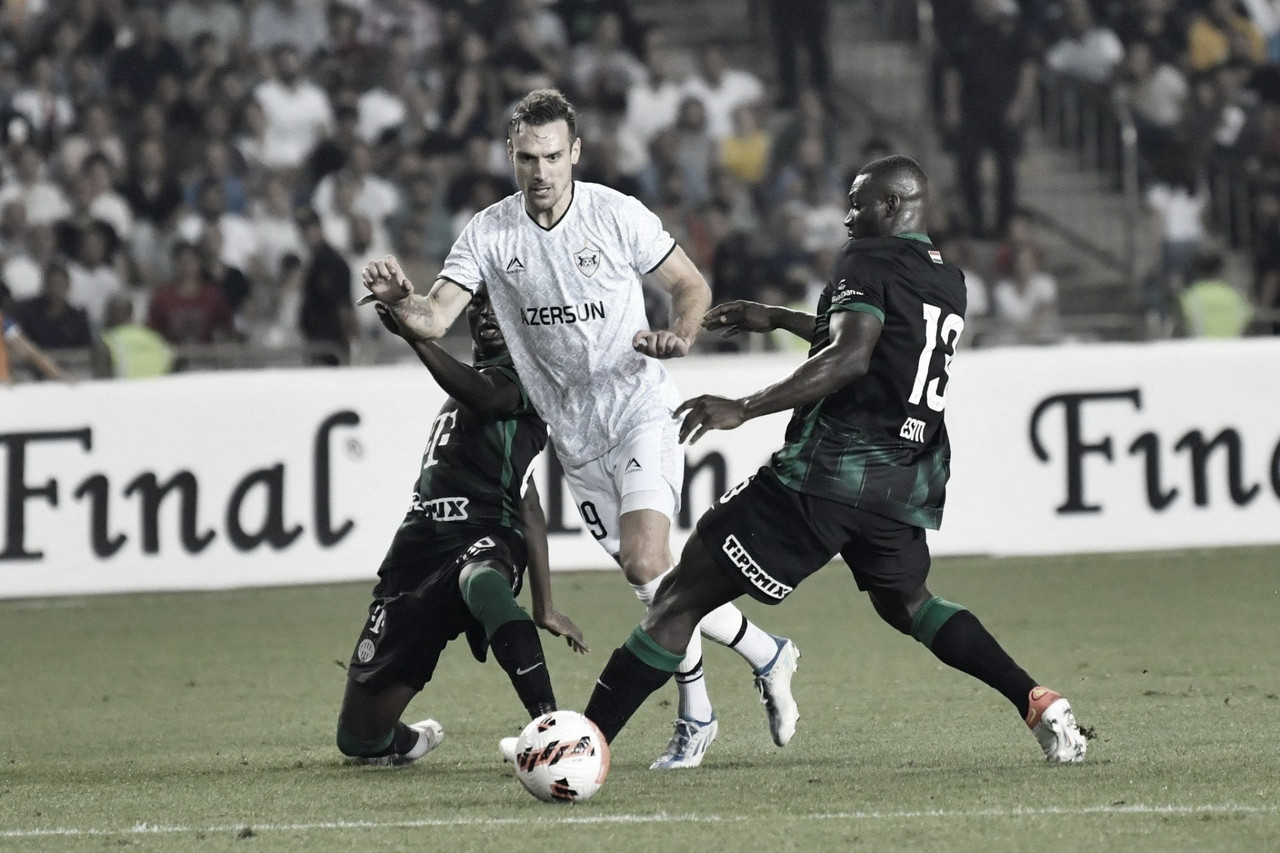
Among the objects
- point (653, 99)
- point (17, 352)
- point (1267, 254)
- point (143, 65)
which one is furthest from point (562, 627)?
point (143, 65)

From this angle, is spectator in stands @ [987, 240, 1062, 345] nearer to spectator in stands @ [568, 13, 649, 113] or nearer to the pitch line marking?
spectator in stands @ [568, 13, 649, 113]

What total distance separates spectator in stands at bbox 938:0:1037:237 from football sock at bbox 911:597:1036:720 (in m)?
11.2

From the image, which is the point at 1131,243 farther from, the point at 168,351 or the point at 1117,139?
the point at 168,351

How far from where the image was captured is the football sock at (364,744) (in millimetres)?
6406

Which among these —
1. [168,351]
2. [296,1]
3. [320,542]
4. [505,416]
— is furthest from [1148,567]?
[296,1]

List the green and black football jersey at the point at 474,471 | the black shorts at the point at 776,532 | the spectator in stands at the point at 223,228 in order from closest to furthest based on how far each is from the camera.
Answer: the black shorts at the point at 776,532, the green and black football jersey at the point at 474,471, the spectator in stands at the point at 223,228

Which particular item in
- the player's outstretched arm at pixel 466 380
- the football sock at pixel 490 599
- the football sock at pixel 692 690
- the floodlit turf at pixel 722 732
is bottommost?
the floodlit turf at pixel 722 732

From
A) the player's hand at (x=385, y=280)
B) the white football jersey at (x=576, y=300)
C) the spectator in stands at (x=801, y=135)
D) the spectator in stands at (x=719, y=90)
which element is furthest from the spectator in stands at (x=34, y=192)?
the player's hand at (x=385, y=280)

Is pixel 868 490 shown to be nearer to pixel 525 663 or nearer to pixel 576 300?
pixel 525 663

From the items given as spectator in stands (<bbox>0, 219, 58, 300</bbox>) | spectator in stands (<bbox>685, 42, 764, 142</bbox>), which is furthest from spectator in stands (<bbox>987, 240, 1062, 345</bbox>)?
spectator in stands (<bbox>0, 219, 58, 300</bbox>)

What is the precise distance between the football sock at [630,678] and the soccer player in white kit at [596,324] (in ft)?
2.08

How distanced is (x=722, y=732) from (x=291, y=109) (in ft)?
36.6

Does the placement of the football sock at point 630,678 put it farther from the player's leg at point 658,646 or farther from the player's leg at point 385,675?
the player's leg at point 385,675

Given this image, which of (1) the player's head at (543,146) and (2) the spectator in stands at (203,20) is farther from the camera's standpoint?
(2) the spectator in stands at (203,20)
